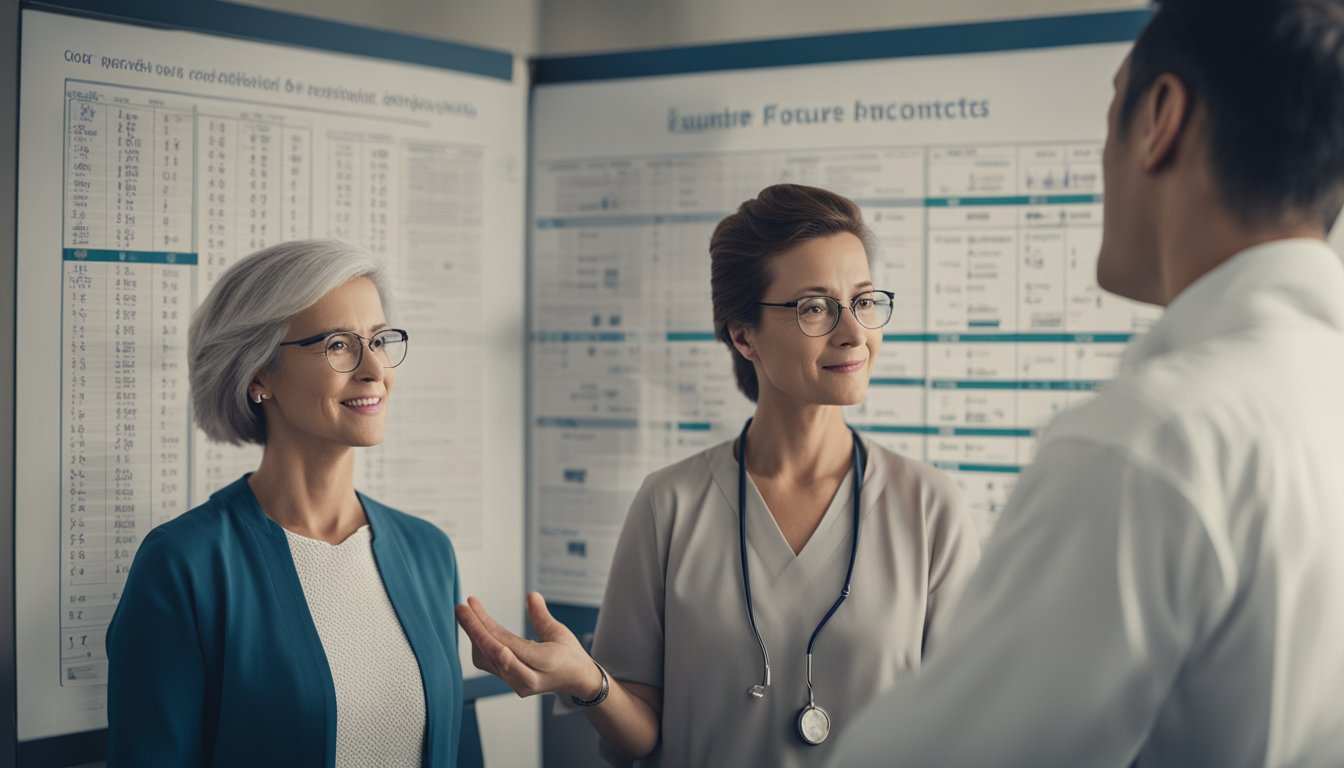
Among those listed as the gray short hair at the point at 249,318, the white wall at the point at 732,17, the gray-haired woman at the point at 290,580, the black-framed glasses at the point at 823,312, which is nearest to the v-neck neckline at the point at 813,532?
the black-framed glasses at the point at 823,312

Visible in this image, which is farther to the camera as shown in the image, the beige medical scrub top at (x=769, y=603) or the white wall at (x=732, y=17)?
the white wall at (x=732, y=17)

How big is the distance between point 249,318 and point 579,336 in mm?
1194

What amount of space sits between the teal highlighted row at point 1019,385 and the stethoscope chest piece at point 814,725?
1117mm

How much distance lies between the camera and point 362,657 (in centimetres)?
188

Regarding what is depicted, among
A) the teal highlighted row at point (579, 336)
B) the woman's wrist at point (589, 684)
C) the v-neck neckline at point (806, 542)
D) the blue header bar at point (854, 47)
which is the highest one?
the blue header bar at point (854, 47)

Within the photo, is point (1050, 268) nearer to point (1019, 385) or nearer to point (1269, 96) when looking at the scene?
point (1019, 385)

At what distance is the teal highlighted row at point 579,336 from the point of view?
2949 mm

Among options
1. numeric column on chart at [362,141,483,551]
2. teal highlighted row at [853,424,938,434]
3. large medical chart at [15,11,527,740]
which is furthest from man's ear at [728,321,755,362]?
numeric column on chart at [362,141,483,551]

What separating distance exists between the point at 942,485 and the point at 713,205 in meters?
1.17

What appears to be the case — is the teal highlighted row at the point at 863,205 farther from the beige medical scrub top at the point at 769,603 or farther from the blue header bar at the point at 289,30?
the beige medical scrub top at the point at 769,603

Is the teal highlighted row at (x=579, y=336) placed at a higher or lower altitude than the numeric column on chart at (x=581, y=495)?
higher

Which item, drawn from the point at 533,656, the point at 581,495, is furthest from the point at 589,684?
the point at 581,495

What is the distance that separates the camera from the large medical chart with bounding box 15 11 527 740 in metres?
2.18

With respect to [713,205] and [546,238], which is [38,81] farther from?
[713,205]
